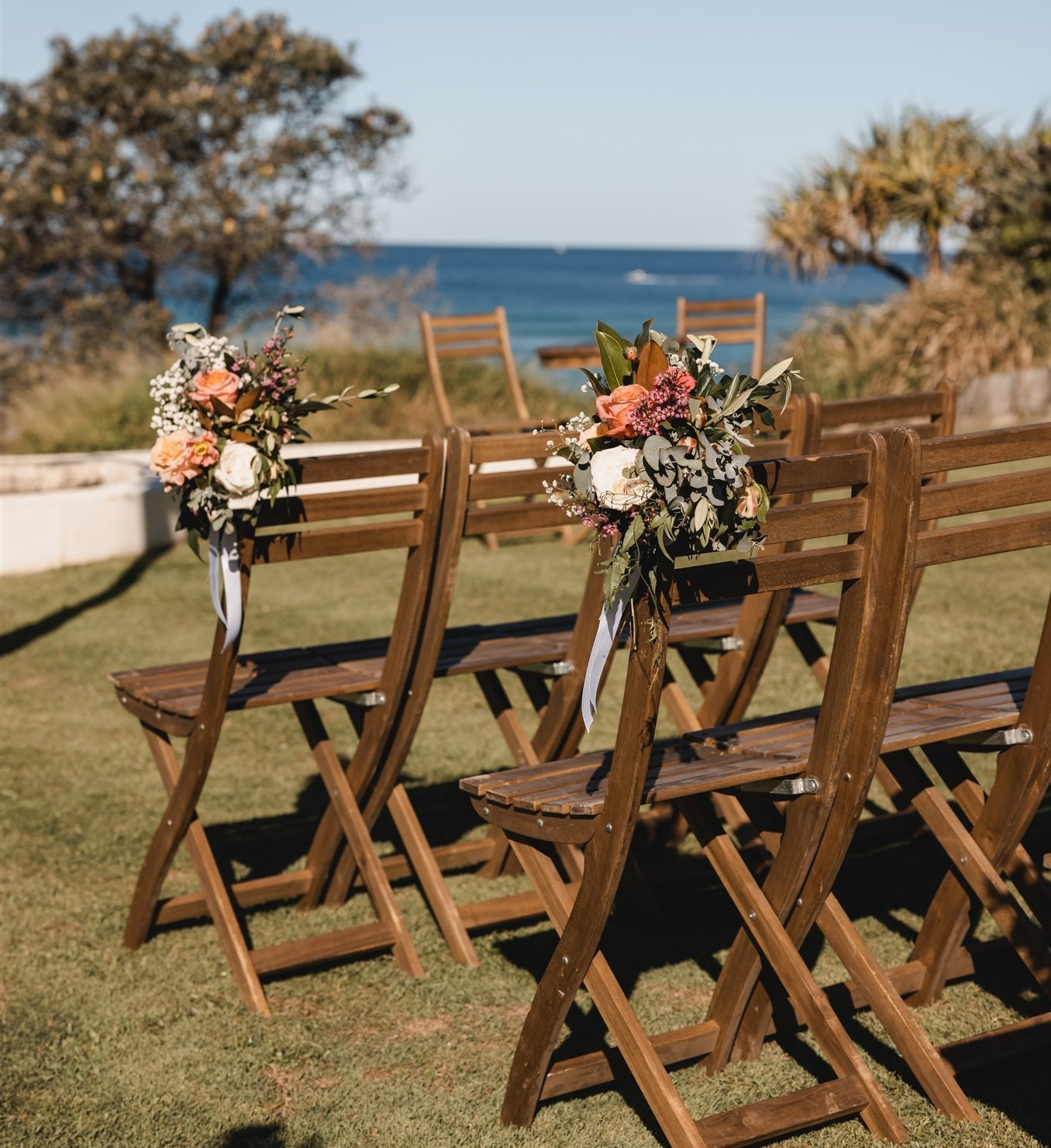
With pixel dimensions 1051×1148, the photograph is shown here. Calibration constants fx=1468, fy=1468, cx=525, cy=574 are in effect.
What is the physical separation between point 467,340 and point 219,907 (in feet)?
20.2

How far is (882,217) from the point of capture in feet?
58.1

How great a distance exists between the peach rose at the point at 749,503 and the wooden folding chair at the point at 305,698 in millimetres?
1039

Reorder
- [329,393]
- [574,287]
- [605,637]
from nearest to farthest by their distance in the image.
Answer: [605,637] < [329,393] < [574,287]

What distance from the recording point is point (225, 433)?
3.38 m

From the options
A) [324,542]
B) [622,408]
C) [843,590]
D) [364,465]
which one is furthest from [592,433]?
[324,542]

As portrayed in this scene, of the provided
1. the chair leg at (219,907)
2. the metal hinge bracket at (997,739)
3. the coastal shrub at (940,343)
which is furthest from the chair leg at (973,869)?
the coastal shrub at (940,343)

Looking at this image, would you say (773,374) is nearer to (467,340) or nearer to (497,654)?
(497,654)

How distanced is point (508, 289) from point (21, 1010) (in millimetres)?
84050

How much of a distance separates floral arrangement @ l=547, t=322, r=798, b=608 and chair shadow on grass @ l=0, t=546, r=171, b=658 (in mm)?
4908

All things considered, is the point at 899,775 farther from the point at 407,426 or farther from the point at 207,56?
the point at 207,56

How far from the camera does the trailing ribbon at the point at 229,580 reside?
3.38 meters

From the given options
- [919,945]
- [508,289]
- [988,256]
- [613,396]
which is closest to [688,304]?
[988,256]

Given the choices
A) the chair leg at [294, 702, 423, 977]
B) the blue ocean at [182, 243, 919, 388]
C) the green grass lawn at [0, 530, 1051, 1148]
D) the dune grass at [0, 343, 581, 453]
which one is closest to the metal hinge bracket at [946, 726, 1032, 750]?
the green grass lawn at [0, 530, 1051, 1148]

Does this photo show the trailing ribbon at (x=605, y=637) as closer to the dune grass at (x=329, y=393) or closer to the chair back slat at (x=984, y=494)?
the chair back slat at (x=984, y=494)
